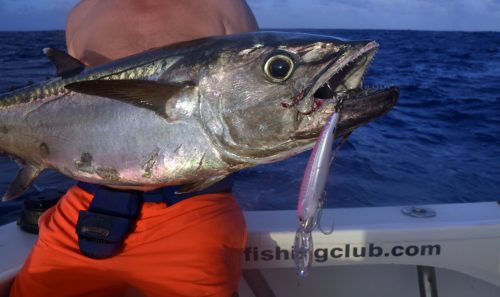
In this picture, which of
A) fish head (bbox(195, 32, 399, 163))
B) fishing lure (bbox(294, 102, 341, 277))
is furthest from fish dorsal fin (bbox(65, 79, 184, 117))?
fishing lure (bbox(294, 102, 341, 277))

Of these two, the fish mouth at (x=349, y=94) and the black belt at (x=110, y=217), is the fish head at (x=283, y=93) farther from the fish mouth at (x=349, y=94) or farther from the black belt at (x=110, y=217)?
the black belt at (x=110, y=217)

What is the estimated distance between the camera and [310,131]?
5.09 ft

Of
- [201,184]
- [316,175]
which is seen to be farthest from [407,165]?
[316,175]

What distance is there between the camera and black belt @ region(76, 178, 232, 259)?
2242 mm

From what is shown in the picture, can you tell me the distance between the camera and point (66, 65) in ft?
6.77

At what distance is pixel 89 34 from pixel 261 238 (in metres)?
1.55

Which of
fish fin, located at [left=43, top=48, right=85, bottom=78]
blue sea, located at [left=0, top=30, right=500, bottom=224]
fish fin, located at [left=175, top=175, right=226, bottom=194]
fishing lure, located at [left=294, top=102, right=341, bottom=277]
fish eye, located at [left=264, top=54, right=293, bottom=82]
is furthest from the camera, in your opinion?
blue sea, located at [left=0, top=30, right=500, bottom=224]

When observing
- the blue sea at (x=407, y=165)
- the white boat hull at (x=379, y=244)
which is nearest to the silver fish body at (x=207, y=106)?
the white boat hull at (x=379, y=244)

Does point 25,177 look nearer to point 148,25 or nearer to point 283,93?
point 148,25

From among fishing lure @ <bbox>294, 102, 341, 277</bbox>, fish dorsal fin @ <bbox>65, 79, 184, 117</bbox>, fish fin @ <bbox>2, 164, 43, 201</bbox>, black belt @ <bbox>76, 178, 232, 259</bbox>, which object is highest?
fish dorsal fin @ <bbox>65, 79, 184, 117</bbox>

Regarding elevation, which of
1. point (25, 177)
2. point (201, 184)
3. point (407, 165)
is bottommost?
point (407, 165)

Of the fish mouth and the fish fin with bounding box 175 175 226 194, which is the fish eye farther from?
the fish fin with bounding box 175 175 226 194

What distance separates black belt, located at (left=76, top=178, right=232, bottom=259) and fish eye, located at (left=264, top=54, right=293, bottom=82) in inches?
36.9

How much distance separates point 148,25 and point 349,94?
1.48m
